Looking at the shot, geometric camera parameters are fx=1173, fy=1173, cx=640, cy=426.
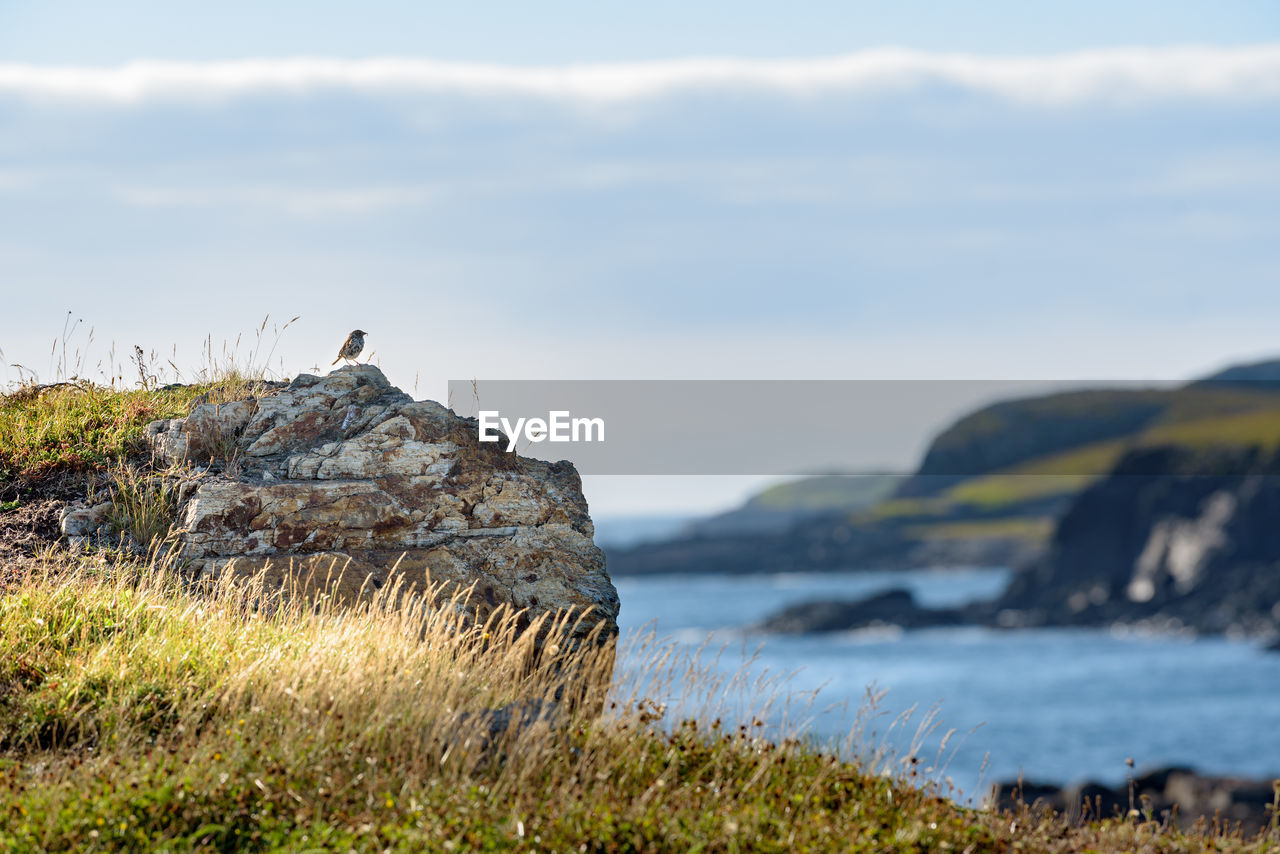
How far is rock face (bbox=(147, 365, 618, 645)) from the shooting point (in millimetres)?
11578

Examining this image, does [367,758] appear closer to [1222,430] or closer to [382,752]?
[382,752]

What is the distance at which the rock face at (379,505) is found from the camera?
11.6 m

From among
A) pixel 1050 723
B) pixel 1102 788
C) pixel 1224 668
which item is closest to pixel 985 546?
pixel 1224 668

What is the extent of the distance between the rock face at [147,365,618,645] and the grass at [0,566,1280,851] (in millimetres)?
1240

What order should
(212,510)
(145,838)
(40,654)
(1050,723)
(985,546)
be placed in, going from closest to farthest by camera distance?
1. (145,838)
2. (40,654)
3. (212,510)
4. (1050,723)
5. (985,546)

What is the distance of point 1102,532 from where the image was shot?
118125 mm

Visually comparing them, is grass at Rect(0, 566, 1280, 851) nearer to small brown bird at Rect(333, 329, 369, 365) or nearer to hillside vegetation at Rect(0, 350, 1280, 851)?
hillside vegetation at Rect(0, 350, 1280, 851)

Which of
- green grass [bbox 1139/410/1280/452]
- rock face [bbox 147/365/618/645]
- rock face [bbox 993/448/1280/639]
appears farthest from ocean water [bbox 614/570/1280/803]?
green grass [bbox 1139/410/1280/452]

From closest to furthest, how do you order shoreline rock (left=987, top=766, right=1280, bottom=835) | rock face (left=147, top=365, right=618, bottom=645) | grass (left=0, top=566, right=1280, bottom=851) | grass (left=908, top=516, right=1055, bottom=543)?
grass (left=0, top=566, right=1280, bottom=851), rock face (left=147, top=365, right=618, bottom=645), shoreline rock (left=987, top=766, right=1280, bottom=835), grass (left=908, top=516, right=1055, bottom=543)

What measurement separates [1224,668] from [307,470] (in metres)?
89.6

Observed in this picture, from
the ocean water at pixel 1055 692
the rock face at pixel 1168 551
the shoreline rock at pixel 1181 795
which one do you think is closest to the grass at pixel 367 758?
the shoreline rock at pixel 1181 795

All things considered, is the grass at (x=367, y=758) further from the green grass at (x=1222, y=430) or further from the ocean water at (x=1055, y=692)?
the green grass at (x=1222, y=430)

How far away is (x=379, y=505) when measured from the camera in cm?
1188

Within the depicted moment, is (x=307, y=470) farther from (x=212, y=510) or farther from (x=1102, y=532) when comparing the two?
(x=1102, y=532)
